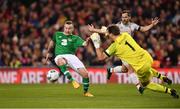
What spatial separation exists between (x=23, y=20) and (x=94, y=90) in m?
9.57

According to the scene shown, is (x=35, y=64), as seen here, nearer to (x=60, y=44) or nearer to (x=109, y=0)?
(x=109, y=0)

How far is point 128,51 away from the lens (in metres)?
14.9

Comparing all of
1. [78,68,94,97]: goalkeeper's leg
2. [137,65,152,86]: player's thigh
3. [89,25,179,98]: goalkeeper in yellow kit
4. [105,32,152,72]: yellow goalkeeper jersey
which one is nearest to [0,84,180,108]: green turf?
[78,68,94,97]: goalkeeper's leg

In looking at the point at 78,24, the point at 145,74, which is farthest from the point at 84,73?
the point at 78,24

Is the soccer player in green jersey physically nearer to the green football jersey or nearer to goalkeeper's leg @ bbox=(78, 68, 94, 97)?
the green football jersey

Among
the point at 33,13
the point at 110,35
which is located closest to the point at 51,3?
Result: the point at 33,13

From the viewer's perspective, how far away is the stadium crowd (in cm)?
2502

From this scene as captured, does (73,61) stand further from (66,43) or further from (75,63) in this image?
(66,43)

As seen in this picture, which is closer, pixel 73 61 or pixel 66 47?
pixel 73 61

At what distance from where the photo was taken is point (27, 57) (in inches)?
1048

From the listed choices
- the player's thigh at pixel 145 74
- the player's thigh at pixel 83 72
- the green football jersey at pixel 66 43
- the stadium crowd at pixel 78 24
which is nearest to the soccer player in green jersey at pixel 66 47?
the green football jersey at pixel 66 43

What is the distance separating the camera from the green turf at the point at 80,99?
14.6 meters

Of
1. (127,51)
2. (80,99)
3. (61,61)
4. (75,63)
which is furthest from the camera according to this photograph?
(61,61)

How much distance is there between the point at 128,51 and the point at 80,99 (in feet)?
6.62
